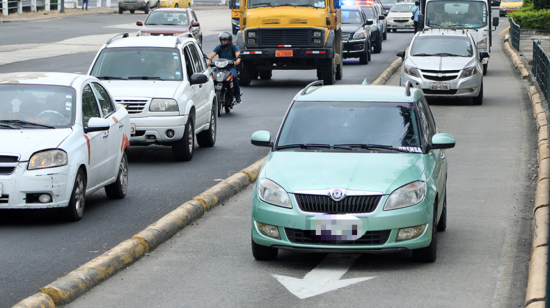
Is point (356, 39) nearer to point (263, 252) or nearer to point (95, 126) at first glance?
point (95, 126)

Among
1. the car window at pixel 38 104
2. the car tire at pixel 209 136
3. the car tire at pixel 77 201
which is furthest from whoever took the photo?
the car tire at pixel 209 136

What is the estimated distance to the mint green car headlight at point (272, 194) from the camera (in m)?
7.10

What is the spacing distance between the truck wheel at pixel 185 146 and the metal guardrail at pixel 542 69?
8525 millimetres

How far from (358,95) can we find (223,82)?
10.1 meters

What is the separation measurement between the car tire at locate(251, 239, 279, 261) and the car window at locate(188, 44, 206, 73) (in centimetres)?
708

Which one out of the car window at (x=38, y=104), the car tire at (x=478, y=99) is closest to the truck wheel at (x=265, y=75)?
the car tire at (x=478, y=99)

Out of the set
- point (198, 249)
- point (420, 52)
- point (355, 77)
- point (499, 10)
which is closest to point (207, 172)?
point (198, 249)

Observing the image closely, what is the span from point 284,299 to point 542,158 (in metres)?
7.41

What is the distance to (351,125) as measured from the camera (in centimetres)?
798

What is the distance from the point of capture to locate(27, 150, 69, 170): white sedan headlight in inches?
334

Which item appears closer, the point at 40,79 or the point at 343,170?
the point at 343,170

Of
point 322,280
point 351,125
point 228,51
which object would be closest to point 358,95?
point 351,125

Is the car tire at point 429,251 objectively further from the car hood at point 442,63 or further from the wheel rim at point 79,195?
the car hood at point 442,63

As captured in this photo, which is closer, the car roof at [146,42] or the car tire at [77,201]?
the car tire at [77,201]
